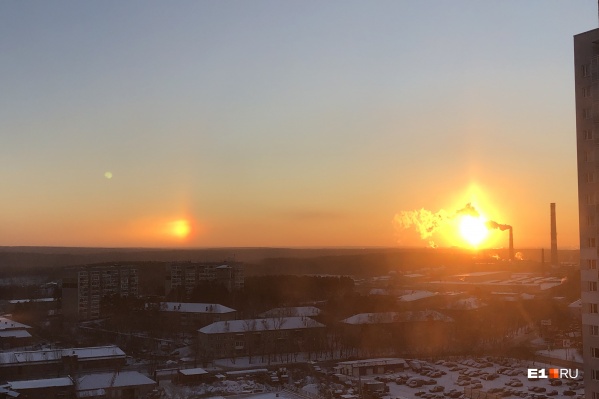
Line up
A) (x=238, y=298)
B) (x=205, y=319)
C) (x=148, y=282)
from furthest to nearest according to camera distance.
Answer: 1. (x=148, y=282)
2. (x=238, y=298)
3. (x=205, y=319)

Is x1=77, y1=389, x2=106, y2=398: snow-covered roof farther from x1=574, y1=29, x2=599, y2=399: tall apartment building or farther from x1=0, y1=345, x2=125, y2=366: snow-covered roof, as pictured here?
x1=574, y1=29, x2=599, y2=399: tall apartment building

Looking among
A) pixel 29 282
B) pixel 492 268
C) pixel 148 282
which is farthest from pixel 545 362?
pixel 29 282

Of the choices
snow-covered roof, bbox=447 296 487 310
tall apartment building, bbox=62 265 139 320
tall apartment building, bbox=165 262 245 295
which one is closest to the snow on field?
snow-covered roof, bbox=447 296 487 310

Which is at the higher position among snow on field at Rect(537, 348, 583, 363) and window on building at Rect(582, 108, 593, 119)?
window on building at Rect(582, 108, 593, 119)

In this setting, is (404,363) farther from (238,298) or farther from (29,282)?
(29,282)

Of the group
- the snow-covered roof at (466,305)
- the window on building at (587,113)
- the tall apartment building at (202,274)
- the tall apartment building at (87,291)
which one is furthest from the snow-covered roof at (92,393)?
the tall apartment building at (202,274)

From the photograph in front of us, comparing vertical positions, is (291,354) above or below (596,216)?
below

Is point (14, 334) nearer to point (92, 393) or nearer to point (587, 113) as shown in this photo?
point (92, 393)
